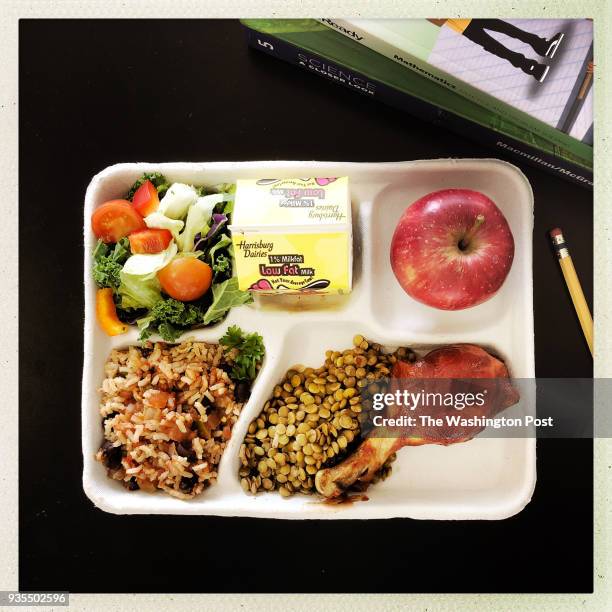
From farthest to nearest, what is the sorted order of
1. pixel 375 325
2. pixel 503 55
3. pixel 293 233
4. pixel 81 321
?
pixel 81 321 → pixel 375 325 → pixel 503 55 → pixel 293 233

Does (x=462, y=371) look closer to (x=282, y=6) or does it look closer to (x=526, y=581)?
(x=526, y=581)

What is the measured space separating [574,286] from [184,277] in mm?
1035

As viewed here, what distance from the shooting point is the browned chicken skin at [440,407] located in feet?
5.08

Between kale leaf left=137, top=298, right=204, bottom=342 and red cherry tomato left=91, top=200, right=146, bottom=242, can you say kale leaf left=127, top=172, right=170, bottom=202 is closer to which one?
red cherry tomato left=91, top=200, right=146, bottom=242

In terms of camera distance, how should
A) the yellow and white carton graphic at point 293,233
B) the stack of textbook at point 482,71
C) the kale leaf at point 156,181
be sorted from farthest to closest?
the kale leaf at point 156,181 < the stack of textbook at point 482,71 < the yellow and white carton graphic at point 293,233

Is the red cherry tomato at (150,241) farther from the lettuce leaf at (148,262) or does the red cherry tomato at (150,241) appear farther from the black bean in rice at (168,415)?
the black bean in rice at (168,415)

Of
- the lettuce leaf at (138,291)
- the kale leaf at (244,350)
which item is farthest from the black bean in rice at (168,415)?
the lettuce leaf at (138,291)

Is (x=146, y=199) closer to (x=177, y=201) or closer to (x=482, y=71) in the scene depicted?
(x=177, y=201)

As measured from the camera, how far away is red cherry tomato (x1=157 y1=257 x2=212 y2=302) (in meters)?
1.47

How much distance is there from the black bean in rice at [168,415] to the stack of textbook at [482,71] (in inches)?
33.2

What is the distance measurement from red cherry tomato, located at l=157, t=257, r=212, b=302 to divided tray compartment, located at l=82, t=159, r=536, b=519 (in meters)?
0.13

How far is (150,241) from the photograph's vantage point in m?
1.51

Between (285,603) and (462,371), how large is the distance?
0.81m

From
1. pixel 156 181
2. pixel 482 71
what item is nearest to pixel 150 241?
pixel 156 181
